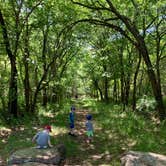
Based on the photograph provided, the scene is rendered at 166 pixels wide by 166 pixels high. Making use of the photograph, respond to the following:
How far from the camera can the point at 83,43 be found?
3142 centimetres

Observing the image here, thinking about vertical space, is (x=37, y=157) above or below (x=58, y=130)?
below

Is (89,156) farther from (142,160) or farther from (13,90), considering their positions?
(13,90)

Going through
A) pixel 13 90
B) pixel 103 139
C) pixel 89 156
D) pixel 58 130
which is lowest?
pixel 89 156

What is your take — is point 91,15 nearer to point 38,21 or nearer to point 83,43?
point 38,21

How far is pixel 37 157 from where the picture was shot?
9.98 meters

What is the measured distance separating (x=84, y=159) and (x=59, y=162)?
1.18 meters

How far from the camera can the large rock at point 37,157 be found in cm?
973

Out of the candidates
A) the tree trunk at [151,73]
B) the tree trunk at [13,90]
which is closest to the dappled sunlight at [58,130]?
the tree trunk at [13,90]

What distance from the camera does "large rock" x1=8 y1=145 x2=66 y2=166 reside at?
9.73 m

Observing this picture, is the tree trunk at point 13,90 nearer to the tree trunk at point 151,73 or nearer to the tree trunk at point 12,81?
the tree trunk at point 12,81

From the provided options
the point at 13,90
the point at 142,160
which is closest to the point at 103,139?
the point at 142,160

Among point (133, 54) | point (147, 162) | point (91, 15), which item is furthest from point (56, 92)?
point (147, 162)

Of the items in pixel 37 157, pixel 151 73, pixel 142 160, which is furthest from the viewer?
pixel 151 73

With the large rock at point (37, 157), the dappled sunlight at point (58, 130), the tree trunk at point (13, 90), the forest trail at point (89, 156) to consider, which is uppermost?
the tree trunk at point (13, 90)
